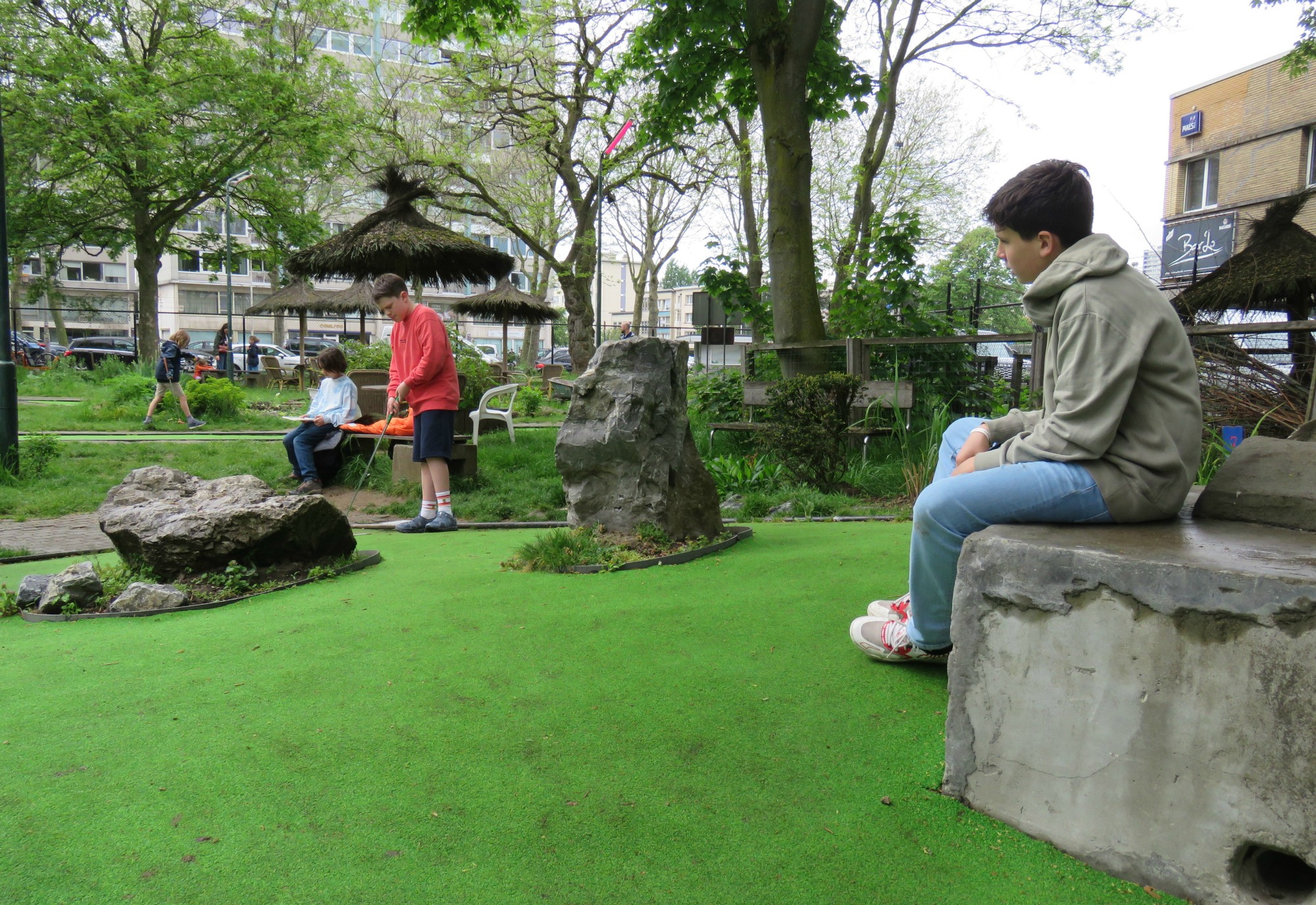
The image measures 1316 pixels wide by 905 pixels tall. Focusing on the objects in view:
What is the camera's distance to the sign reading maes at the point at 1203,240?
26.3 meters

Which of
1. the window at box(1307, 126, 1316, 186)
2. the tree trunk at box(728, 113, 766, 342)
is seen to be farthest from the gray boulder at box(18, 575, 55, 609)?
the window at box(1307, 126, 1316, 186)

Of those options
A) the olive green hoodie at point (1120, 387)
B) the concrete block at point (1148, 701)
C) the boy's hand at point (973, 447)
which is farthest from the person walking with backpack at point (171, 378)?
the concrete block at point (1148, 701)

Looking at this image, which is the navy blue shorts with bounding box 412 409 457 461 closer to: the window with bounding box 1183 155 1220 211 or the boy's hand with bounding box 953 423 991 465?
the boy's hand with bounding box 953 423 991 465

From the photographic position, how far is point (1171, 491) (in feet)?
7.31

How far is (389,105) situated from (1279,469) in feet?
94.2

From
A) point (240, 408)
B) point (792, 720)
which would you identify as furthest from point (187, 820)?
point (240, 408)

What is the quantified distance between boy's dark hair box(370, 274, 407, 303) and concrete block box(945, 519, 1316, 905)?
5282 mm

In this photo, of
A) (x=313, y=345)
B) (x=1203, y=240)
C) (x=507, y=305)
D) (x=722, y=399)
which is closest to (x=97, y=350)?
(x=313, y=345)

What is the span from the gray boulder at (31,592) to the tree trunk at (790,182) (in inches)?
282

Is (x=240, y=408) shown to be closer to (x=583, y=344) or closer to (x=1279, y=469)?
(x=583, y=344)

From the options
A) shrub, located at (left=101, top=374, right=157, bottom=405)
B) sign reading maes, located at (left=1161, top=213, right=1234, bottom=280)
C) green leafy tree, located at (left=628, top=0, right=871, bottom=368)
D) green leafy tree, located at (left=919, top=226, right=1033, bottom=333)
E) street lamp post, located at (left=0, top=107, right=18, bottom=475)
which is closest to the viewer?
street lamp post, located at (left=0, top=107, right=18, bottom=475)

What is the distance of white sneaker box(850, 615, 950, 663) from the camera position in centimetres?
286

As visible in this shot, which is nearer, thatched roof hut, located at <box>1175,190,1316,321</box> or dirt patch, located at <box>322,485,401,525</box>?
dirt patch, located at <box>322,485,401,525</box>

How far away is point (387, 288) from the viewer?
20.9 feet
